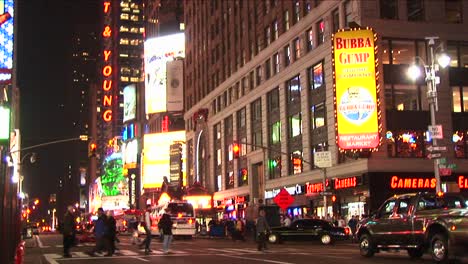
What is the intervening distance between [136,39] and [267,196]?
13888 cm

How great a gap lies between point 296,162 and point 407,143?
12393mm

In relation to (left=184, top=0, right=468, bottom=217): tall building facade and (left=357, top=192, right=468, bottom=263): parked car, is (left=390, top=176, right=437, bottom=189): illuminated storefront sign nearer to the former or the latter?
(left=184, top=0, right=468, bottom=217): tall building facade

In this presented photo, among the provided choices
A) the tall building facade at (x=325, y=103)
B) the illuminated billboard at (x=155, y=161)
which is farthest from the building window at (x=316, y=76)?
the illuminated billboard at (x=155, y=161)

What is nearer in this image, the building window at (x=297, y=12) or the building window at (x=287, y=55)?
the building window at (x=297, y=12)

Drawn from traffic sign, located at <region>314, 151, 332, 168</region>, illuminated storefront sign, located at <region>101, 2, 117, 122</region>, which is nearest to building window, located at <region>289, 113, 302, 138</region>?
traffic sign, located at <region>314, 151, 332, 168</region>

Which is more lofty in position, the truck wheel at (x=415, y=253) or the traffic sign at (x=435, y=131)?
the traffic sign at (x=435, y=131)

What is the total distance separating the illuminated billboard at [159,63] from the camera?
110 metres

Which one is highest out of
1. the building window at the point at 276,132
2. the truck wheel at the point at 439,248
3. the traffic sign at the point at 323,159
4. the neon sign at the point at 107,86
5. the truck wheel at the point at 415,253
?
the neon sign at the point at 107,86

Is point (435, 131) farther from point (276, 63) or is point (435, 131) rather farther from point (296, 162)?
point (276, 63)

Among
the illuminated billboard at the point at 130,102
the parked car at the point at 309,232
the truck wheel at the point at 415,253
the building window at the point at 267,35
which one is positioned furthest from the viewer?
the illuminated billboard at the point at 130,102

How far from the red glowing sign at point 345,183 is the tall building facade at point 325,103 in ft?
0.27

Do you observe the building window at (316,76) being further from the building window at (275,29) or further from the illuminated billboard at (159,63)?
the illuminated billboard at (159,63)

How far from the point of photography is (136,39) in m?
194

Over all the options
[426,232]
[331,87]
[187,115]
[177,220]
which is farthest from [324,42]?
[187,115]
